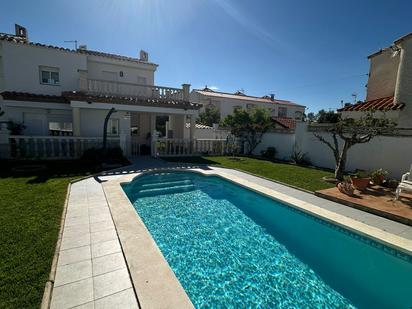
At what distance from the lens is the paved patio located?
314 cm

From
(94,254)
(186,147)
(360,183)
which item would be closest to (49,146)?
(186,147)

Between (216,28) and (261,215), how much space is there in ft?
42.8

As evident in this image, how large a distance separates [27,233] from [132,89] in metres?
13.5

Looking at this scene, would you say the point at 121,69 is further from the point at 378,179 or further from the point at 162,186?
the point at 378,179

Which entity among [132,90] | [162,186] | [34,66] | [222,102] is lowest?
[162,186]

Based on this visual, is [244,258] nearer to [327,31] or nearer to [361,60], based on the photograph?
[327,31]

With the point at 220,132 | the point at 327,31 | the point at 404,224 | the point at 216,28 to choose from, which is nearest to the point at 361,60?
the point at 327,31

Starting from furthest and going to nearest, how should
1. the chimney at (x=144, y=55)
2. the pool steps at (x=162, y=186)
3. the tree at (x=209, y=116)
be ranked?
1. the tree at (x=209, y=116)
2. the chimney at (x=144, y=55)
3. the pool steps at (x=162, y=186)

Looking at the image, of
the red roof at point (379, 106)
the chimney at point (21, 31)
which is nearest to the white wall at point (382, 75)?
the red roof at point (379, 106)

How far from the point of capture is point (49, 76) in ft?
54.5

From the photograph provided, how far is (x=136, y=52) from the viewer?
23203mm

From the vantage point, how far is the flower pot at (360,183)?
909cm

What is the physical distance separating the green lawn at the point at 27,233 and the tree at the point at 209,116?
27.9 metres

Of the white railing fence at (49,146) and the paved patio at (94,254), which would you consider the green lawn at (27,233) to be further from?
the white railing fence at (49,146)
